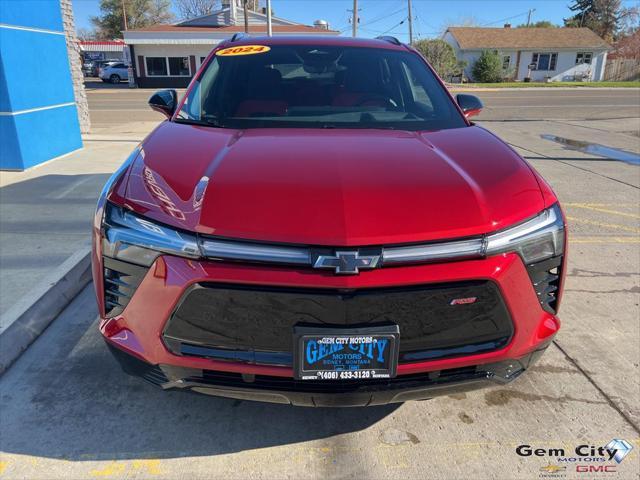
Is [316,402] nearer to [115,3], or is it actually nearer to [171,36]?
[171,36]

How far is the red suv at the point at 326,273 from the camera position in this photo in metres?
1.72

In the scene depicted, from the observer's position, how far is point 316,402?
1858 millimetres

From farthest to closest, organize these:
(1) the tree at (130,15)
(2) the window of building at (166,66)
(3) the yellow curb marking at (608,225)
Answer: (1) the tree at (130,15) < (2) the window of building at (166,66) < (3) the yellow curb marking at (608,225)

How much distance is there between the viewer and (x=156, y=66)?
35.4 meters

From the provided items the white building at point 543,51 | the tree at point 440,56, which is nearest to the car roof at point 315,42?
the tree at point 440,56

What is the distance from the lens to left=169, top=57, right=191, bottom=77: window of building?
3550 centimetres

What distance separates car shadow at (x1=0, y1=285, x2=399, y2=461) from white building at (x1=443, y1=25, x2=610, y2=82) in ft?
166

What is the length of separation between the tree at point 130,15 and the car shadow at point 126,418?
6775 cm

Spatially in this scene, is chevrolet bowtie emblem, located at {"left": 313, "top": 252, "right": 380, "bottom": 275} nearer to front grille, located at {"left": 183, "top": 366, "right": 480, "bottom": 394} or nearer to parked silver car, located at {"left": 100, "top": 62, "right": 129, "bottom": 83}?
front grille, located at {"left": 183, "top": 366, "right": 480, "bottom": 394}

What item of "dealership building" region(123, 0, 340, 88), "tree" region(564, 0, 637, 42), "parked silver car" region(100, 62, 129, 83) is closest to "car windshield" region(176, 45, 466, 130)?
"dealership building" region(123, 0, 340, 88)

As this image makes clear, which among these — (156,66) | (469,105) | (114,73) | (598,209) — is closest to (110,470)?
(469,105)

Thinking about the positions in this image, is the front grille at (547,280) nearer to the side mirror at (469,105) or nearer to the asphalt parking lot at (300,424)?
the asphalt parking lot at (300,424)

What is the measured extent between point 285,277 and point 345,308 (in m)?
0.24

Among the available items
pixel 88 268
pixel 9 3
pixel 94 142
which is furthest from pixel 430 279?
pixel 94 142
